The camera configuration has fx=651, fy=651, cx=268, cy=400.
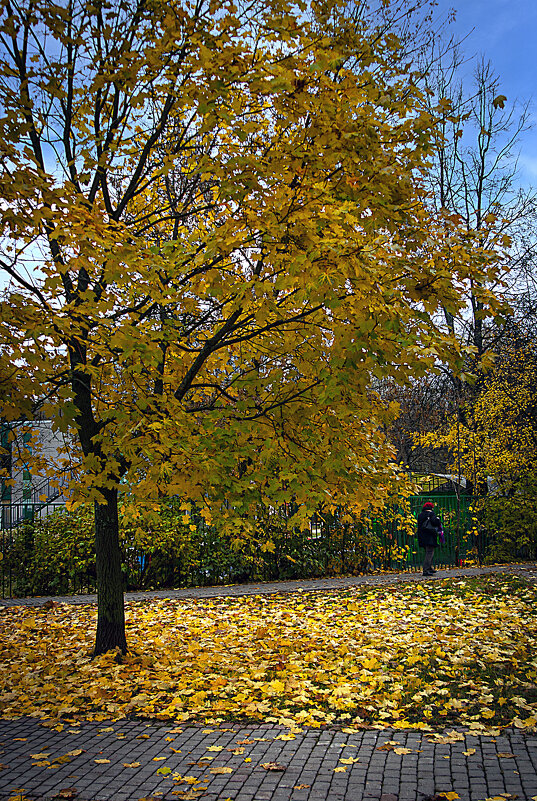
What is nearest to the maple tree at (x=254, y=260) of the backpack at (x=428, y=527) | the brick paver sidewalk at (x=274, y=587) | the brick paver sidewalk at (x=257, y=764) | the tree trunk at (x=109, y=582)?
Result: the tree trunk at (x=109, y=582)

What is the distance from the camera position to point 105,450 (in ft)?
20.6

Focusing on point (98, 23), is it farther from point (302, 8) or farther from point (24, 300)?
point (24, 300)

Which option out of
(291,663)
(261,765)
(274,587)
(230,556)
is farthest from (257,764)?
(230,556)

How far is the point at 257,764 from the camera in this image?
4215mm

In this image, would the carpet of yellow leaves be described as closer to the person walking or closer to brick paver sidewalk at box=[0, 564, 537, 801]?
brick paver sidewalk at box=[0, 564, 537, 801]

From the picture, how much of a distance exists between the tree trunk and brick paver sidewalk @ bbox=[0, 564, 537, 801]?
217 centimetres

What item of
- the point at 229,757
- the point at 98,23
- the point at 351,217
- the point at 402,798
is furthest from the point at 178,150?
the point at 402,798

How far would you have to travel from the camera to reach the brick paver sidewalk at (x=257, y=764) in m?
3.83

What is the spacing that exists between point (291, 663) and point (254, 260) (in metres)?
4.06

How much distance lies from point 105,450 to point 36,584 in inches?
290

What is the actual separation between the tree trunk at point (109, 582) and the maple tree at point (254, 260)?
23mm

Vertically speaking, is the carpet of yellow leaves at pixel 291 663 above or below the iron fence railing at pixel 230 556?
below

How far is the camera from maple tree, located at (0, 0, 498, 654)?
198 inches

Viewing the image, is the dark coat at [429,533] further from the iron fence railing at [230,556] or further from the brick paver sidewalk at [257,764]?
the brick paver sidewalk at [257,764]
